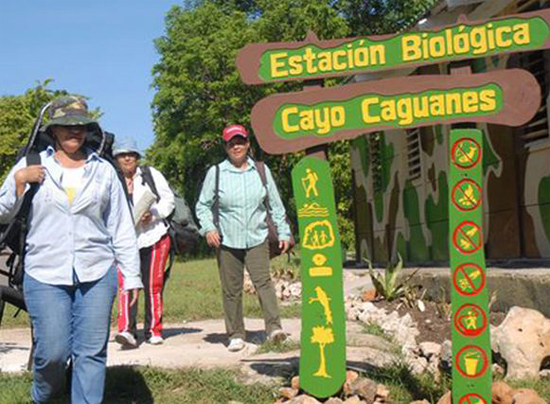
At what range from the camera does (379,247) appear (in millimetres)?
16141

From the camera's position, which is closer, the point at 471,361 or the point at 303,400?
the point at 471,361

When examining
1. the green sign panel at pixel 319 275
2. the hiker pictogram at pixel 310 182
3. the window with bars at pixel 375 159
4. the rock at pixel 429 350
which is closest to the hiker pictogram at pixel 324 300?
the green sign panel at pixel 319 275

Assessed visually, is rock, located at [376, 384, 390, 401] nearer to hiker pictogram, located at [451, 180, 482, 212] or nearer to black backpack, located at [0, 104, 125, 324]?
hiker pictogram, located at [451, 180, 482, 212]

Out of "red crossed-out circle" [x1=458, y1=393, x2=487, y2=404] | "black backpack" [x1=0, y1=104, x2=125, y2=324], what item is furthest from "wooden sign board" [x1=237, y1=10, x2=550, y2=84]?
"red crossed-out circle" [x1=458, y1=393, x2=487, y2=404]

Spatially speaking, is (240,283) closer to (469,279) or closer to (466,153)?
(469,279)

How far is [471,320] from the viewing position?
16.9 feet

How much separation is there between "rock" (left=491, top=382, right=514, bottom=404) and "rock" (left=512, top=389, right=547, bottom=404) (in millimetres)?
89

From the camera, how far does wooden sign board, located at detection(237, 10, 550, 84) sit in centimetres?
521

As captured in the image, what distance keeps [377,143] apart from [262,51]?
36.6ft

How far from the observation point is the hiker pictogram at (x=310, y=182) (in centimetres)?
549

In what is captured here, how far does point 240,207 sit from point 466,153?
276cm

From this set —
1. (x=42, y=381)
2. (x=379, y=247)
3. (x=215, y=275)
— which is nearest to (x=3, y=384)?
(x=42, y=381)

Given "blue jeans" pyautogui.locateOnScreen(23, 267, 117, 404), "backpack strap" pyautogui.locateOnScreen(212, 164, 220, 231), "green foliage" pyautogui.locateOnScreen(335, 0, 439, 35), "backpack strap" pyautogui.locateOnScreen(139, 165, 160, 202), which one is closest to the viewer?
"blue jeans" pyautogui.locateOnScreen(23, 267, 117, 404)

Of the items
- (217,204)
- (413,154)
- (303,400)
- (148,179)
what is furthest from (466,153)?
(413,154)
